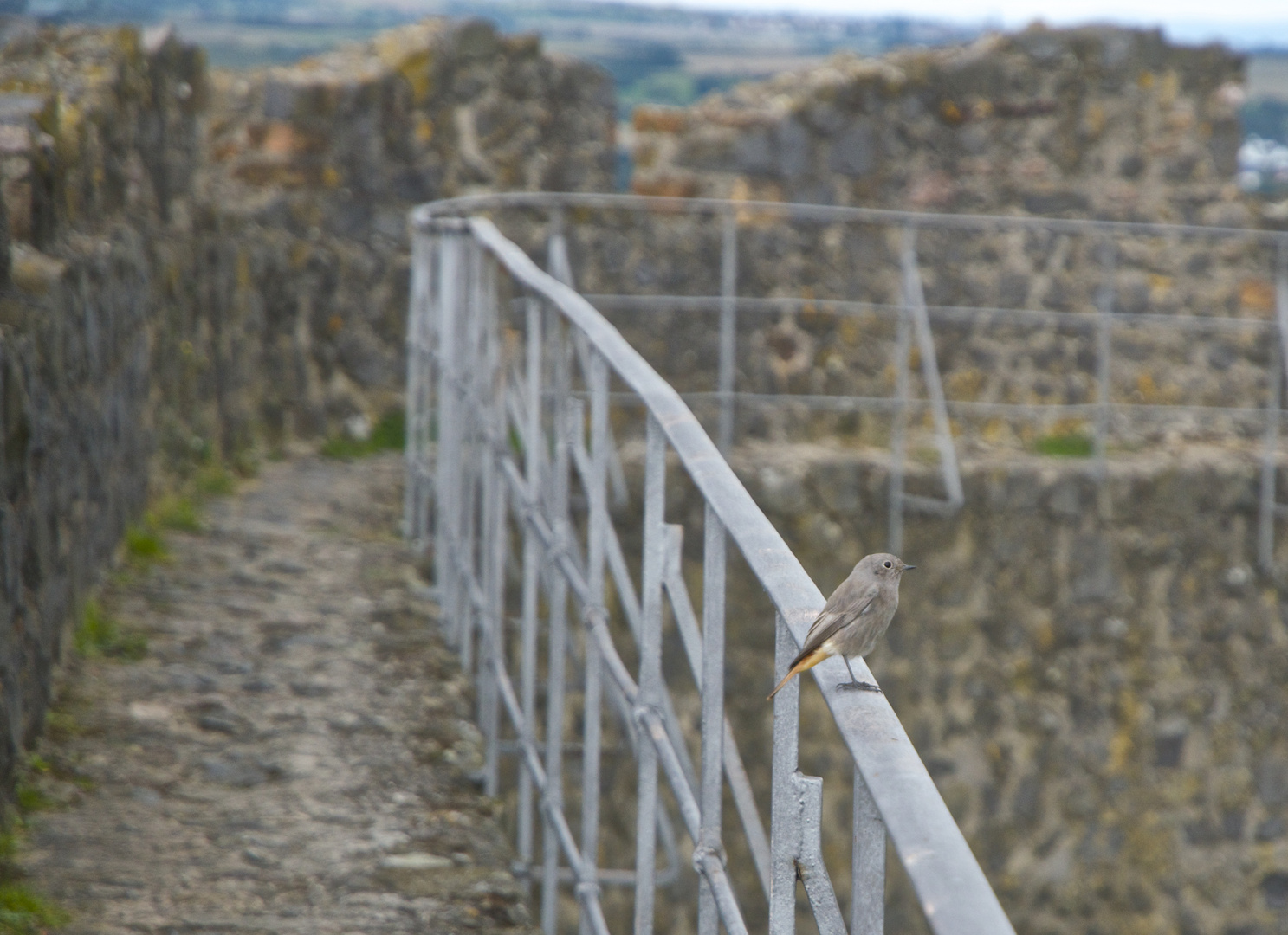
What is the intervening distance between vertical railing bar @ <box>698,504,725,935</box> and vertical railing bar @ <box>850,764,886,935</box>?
22.2 inches

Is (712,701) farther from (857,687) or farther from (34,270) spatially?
(34,270)

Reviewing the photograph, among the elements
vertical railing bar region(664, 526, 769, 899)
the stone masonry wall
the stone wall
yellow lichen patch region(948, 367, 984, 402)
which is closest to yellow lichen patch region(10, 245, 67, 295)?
vertical railing bar region(664, 526, 769, 899)

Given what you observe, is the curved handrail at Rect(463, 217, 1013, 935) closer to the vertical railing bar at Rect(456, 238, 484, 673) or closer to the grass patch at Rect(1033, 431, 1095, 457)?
the vertical railing bar at Rect(456, 238, 484, 673)

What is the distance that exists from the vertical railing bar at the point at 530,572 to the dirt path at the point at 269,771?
89 millimetres

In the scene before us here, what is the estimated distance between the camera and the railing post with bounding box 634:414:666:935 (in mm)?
1876

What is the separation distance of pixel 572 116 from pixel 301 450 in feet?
8.62

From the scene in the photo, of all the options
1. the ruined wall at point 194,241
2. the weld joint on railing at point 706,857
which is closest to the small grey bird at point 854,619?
the weld joint on railing at point 706,857

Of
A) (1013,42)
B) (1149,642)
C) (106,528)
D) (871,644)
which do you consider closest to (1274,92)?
(1013,42)

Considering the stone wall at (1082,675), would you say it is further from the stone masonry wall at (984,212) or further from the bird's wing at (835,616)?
the bird's wing at (835,616)

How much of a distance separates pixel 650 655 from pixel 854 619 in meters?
0.66

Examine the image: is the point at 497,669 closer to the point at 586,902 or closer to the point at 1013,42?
the point at 586,902

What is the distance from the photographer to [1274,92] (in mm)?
25000

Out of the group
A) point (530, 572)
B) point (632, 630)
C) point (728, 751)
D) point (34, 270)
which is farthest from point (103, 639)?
point (728, 751)

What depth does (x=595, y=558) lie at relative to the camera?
2373 mm
